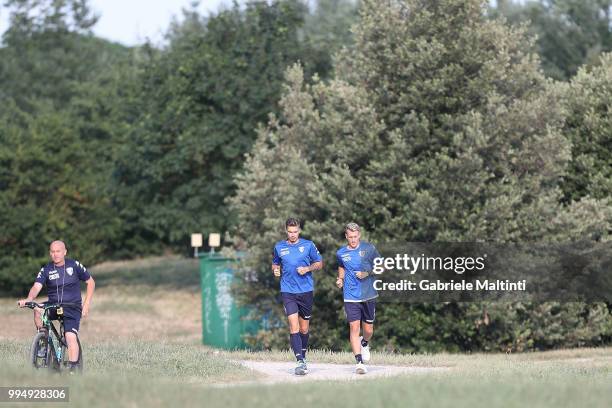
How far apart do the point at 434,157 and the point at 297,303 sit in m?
8.13

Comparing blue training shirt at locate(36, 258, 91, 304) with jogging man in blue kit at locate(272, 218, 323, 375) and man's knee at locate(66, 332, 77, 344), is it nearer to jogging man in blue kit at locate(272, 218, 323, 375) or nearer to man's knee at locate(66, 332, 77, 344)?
man's knee at locate(66, 332, 77, 344)

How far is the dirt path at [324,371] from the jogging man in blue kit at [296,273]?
0.30 metres

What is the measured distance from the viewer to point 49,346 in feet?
41.1

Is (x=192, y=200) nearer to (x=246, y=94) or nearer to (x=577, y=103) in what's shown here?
(x=246, y=94)

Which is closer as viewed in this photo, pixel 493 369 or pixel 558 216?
pixel 493 369

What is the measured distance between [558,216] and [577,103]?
346 cm

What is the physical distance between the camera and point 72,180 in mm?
38812

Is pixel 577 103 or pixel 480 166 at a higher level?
pixel 577 103

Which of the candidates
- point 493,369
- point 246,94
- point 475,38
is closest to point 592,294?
point 475,38

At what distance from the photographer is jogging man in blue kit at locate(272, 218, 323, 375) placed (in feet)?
46.3

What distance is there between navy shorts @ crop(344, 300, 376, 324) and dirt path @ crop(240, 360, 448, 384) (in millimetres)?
727

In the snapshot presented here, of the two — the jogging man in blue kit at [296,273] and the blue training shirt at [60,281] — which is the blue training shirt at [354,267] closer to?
the jogging man in blue kit at [296,273]

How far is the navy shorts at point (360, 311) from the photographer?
14453 mm

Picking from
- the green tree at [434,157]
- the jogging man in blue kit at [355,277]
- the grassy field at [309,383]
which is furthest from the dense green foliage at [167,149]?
the jogging man in blue kit at [355,277]
